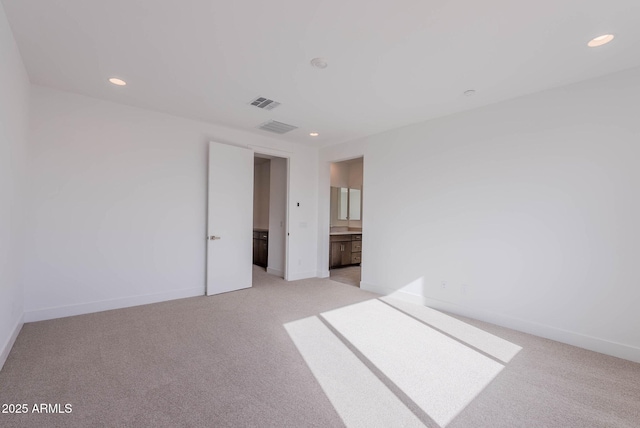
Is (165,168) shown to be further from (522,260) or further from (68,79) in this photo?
(522,260)

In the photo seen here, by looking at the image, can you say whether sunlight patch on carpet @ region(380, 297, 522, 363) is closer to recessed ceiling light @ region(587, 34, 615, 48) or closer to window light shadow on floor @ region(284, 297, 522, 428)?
window light shadow on floor @ region(284, 297, 522, 428)

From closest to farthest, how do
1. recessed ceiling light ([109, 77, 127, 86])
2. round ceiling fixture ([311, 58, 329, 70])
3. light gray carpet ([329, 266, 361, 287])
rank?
round ceiling fixture ([311, 58, 329, 70]) < recessed ceiling light ([109, 77, 127, 86]) < light gray carpet ([329, 266, 361, 287])

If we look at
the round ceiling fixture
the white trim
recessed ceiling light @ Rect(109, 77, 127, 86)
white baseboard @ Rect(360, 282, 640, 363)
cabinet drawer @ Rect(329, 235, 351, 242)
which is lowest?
the white trim

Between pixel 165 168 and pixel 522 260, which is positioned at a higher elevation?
pixel 165 168

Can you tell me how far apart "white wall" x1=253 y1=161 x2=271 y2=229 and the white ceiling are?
332 centimetres

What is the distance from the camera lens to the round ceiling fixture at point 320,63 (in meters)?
2.55

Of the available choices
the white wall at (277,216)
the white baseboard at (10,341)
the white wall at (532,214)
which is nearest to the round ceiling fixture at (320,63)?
the white wall at (532,214)

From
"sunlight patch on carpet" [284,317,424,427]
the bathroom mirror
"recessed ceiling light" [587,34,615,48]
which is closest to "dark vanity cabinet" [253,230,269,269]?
the bathroom mirror

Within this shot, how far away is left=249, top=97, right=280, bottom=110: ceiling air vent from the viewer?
11.4ft

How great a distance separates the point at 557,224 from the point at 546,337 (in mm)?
1202

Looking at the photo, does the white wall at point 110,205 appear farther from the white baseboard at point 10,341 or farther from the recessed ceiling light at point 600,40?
the recessed ceiling light at point 600,40

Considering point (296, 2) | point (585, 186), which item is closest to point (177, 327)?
point (296, 2)

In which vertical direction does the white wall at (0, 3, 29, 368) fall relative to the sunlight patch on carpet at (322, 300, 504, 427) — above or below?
above

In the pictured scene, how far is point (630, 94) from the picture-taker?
258 cm
